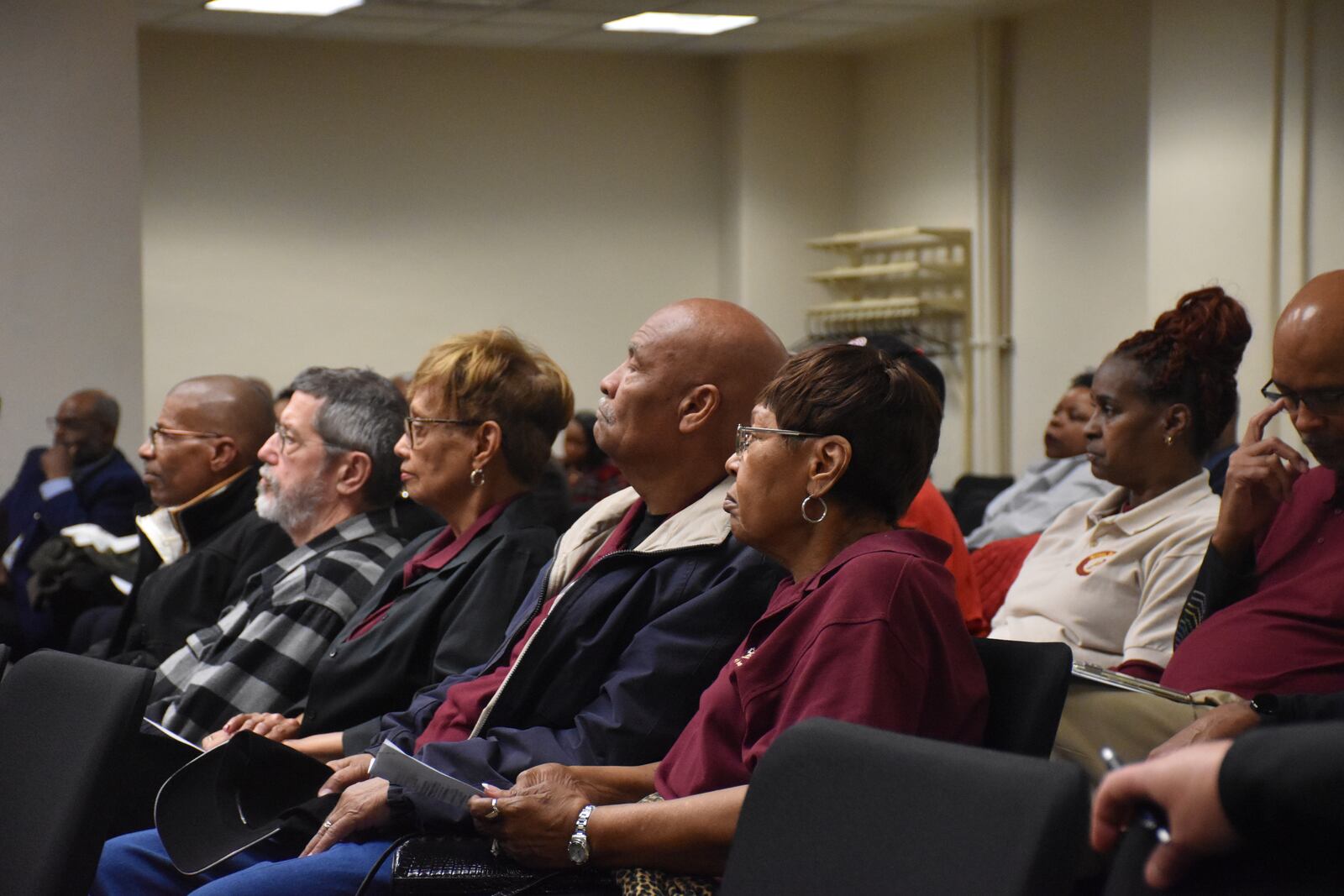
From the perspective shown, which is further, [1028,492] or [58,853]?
[1028,492]

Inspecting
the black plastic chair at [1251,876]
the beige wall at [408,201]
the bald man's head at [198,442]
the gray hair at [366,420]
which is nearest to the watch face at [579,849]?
the black plastic chair at [1251,876]

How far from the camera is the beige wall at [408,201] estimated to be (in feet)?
27.2

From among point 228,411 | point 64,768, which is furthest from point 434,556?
point 228,411

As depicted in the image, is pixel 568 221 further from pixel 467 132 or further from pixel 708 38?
pixel 708 38

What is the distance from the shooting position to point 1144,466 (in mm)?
2680

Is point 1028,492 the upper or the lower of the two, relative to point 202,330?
lower

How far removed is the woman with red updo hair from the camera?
2629 millimetres

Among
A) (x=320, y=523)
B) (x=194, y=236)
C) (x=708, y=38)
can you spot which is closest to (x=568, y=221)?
(x=708, y=38)

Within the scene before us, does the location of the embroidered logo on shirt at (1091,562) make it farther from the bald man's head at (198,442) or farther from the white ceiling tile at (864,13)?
the white ceiling tile at (864,13)

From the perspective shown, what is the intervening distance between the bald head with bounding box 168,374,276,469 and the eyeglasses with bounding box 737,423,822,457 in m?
2.16

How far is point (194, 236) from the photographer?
834 centimetres

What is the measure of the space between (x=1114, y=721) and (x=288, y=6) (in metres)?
6.58

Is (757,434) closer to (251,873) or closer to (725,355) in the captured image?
(725,355)

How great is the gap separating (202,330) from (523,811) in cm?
709
